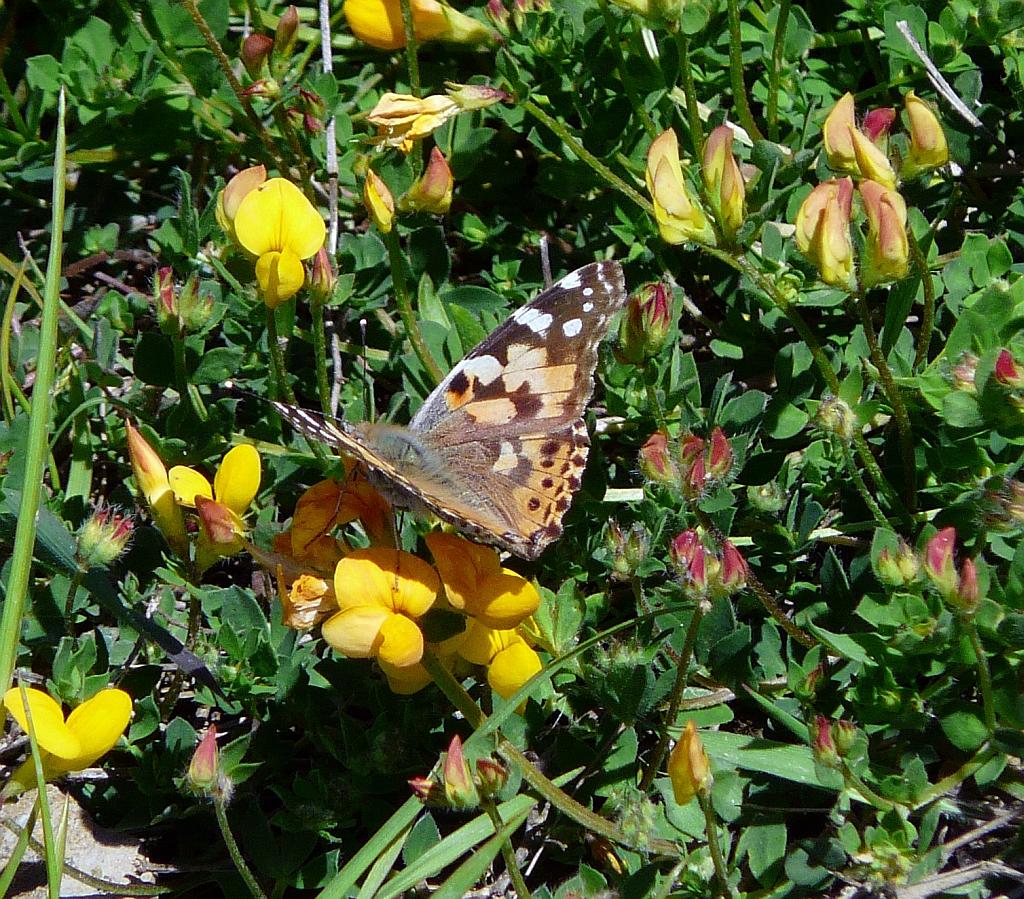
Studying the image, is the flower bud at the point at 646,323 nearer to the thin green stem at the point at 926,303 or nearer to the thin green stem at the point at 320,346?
the thin green stem at the point at 926,303

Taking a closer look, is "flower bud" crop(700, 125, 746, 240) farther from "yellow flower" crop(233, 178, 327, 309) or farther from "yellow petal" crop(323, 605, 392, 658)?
"yellow petal" crop(323, 605, 392, 658)

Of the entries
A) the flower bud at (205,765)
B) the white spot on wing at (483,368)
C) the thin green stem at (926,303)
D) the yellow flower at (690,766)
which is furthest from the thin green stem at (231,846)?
the thin green stem at (926,303)

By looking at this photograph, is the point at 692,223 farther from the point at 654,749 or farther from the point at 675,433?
the point at 654,749

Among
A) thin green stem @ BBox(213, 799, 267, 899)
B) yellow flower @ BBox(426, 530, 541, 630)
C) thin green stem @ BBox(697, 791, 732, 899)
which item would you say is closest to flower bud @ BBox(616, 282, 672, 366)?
yellow flower @ BBox(426, 530, 541, 630)

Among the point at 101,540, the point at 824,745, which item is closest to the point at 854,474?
the point at 824,745

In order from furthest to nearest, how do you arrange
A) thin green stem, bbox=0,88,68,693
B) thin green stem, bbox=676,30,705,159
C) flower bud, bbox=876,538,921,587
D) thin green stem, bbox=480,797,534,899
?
thin green stem, bbox=676,30,705,159 → flower bud, bbox=876,538,921,587 → thin green stem, bbox=0,88,68,693 → thin green stem, bbox=480,797,534,899

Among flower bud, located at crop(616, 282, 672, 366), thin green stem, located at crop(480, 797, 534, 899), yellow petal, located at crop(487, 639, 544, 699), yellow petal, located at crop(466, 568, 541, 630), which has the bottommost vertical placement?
thin green stem, located at crop(480, 797, 534, 899)

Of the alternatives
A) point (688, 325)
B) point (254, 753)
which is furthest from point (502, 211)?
point (254, 753)
